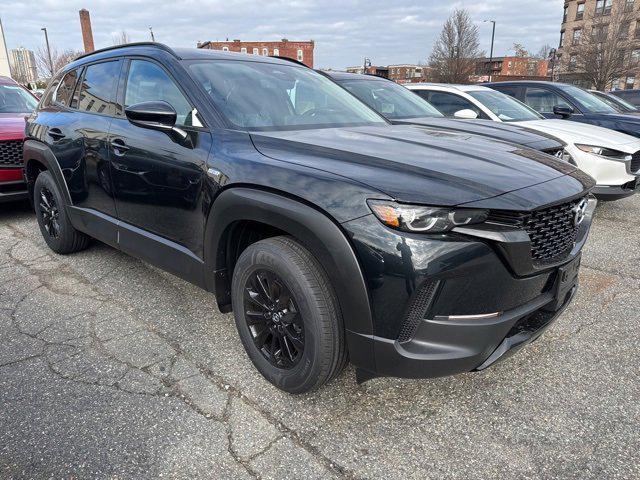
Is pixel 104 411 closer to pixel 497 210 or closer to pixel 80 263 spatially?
pixel 497 210

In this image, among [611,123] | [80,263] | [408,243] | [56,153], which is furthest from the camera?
[611,123]

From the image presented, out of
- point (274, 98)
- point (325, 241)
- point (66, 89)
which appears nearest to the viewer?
point (325, 241)

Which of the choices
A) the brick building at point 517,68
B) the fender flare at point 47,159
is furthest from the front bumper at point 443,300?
the brick building at point 517,68

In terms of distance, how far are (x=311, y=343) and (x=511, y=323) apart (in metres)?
0.84

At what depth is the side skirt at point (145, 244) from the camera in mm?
2738

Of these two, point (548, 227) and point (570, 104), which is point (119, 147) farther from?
point (570, 104)

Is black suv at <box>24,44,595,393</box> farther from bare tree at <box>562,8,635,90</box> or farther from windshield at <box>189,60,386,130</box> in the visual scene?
bare tree at <box>562,8,635,90</box>

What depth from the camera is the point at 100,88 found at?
3.61m

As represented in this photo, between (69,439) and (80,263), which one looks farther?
(80,263)

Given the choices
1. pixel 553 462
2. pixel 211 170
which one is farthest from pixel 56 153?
pixel 553 462

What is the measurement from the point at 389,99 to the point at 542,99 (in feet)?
12.2

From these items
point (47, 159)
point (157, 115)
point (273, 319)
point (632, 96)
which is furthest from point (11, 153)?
point (632, 96)

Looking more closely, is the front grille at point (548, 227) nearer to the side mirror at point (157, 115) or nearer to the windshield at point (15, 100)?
the side mirror at point (157, 115)

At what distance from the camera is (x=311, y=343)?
6.85 ft
